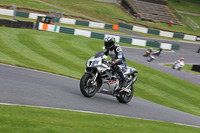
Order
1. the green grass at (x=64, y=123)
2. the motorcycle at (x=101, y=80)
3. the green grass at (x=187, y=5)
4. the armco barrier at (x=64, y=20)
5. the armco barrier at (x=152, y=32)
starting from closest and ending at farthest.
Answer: the green grass at (x=64, y=123)
the motorcycle at (x=101, y=80)
the armco barrier at (x=64, y=20)
the armco barrier at (x=152, y=32)
the green grass at (x=187, y=5)

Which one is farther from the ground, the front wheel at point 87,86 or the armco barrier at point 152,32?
the armco barrier at point 152,32

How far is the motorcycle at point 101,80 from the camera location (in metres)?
9.95

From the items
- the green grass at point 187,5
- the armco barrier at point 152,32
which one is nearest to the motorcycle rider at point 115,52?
the armco barrier at point 152,32

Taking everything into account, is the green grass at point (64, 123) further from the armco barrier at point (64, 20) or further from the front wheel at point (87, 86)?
the armco barrier at point (64, 20)

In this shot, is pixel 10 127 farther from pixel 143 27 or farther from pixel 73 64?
pixel 143 27

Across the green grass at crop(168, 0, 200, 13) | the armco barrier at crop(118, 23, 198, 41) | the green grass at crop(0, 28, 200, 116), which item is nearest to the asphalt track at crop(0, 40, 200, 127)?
the green grass at crop(0, 28, 200, 116)

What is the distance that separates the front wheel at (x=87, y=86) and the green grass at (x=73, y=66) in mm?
4940

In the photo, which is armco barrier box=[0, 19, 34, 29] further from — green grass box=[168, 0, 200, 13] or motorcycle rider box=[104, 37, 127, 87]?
green grass box=[168, 0, 200, 13]

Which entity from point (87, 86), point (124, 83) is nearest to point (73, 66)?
point (124, 83)

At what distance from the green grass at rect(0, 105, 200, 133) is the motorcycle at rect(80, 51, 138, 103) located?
169cm

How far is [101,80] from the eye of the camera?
34.3 feet

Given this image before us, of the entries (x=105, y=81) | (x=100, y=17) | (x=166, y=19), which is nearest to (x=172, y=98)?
(x=105, y=81)

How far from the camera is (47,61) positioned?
18.6 meters

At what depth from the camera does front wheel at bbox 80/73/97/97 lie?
9747 millimetres
